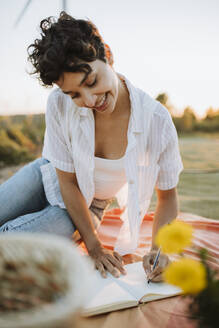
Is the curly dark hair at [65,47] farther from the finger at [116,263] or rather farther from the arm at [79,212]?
the finger at [116,263]

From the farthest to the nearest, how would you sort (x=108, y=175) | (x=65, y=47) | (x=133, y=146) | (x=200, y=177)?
(x=200, y=177), (x=108, y=175), (x=133, y=146), (x=65, y=47)

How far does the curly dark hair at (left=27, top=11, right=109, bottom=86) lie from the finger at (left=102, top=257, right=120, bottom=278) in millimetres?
707

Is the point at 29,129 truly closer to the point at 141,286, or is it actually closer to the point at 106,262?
the point at 106,262

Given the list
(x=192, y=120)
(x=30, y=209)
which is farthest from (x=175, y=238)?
(x=192, y=120)

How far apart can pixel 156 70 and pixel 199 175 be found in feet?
4.79

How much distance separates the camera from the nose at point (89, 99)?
987mm

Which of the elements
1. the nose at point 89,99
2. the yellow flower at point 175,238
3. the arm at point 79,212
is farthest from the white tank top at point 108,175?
the yellow flower at point 175,238

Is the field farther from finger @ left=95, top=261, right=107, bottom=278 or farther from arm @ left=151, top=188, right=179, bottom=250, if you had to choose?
finger @ left=95, top=261, right=107, bottom=278

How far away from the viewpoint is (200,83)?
3660 mm

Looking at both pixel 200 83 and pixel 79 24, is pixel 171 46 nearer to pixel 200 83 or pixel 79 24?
pixel 200 83

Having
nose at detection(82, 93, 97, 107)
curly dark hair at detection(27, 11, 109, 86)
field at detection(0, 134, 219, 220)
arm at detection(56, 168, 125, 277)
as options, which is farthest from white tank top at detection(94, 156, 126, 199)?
field at detection(0, 134, 219, 220)

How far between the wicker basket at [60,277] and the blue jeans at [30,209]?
0.88 meters

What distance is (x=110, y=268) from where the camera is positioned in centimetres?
109

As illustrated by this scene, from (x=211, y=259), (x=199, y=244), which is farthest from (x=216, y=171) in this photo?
(x=211, y=259)
